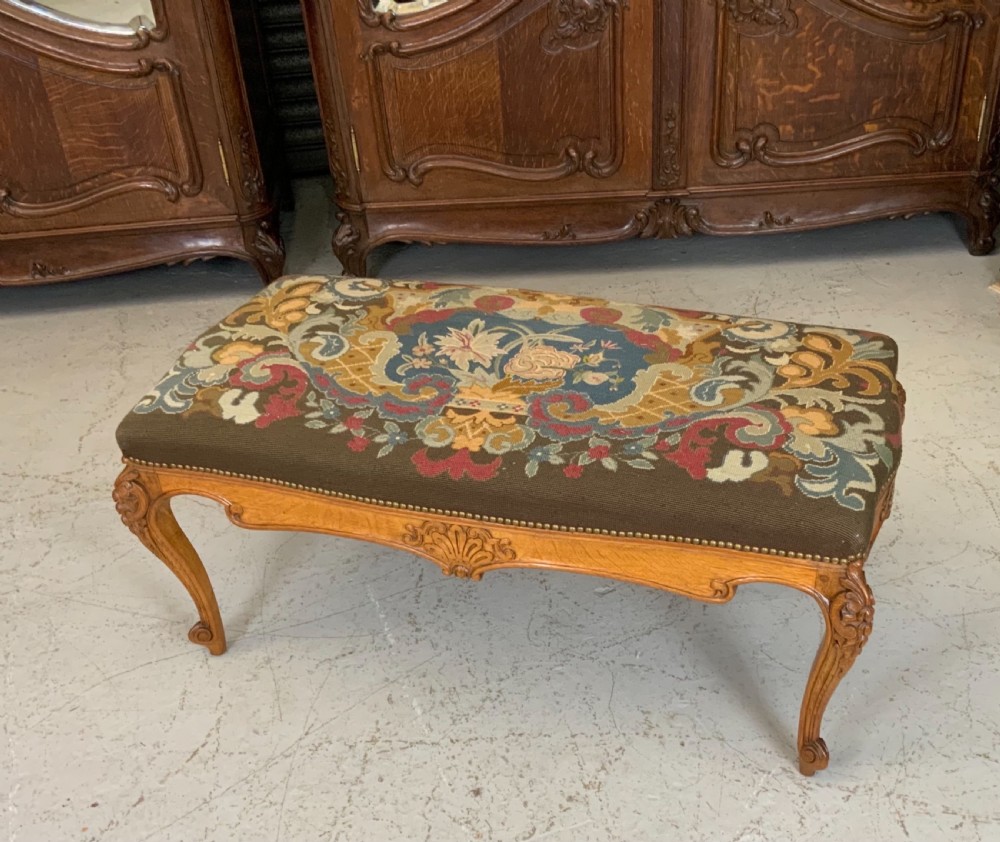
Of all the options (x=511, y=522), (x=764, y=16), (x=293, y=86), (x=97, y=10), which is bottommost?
(x=293, y=86)

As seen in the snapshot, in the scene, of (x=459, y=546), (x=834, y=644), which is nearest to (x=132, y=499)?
(x=459, y=546)

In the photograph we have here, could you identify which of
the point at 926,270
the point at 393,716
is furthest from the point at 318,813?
the point at 926,270

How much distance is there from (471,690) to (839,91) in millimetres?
1807

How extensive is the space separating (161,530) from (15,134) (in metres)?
1.53

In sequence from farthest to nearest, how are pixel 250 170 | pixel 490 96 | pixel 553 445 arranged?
pixel 250 170 < pixel 490 96 < pixel 553 445

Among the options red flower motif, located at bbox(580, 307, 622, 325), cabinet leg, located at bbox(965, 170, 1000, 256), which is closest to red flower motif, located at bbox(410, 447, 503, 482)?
red flower motif, located at bbox(580, 307, 622, 325)

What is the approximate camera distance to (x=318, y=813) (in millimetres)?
Answer: 1358

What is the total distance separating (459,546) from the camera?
52.9 inches

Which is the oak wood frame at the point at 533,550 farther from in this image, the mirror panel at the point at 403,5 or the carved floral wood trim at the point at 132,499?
the mirror panel at the point at 403,5

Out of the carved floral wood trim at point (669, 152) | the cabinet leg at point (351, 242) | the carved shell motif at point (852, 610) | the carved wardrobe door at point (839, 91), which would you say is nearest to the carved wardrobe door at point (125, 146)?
the cabinet leg at point (351, 242)

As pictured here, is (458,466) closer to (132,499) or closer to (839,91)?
(132,499)

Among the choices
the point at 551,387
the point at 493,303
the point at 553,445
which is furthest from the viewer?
the point at 493,303

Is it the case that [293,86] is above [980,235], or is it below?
above

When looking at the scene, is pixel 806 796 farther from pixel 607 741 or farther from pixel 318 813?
pixel 318 813
